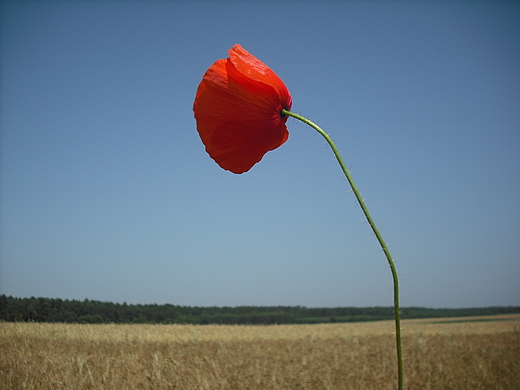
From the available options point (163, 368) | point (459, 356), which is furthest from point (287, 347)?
point (163, 368)

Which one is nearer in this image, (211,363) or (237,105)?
(237,105)

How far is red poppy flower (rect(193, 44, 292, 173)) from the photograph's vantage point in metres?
0.86

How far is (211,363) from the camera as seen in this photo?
383 cm

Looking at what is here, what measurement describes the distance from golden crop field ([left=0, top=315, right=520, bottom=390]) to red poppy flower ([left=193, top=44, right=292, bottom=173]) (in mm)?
1593

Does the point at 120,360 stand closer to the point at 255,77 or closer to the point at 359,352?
the point at 255,77

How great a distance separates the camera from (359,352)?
5984 mm

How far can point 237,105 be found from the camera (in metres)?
0.89

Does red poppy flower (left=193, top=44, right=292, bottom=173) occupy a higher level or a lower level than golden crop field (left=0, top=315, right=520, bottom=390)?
higher

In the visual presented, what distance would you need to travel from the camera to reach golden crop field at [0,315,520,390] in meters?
2.48

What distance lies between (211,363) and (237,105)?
3.45 m

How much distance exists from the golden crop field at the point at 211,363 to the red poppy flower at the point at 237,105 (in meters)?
1.59

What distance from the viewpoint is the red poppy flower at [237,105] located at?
86cm

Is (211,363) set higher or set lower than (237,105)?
lower

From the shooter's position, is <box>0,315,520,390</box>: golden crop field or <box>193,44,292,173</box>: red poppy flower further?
<box>0,315,520,390</box>: golden crop field
